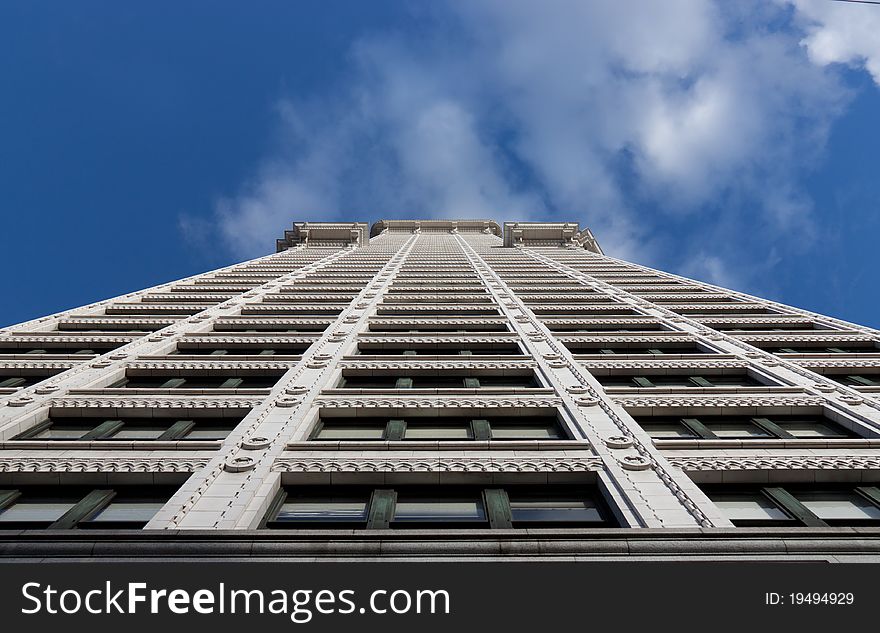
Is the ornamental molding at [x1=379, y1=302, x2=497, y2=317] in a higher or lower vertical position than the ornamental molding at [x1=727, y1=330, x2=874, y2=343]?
higher

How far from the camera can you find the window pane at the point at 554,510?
1022 cm

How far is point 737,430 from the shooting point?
1481 centimetres

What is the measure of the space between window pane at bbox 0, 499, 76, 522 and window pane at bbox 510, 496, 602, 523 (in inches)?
321

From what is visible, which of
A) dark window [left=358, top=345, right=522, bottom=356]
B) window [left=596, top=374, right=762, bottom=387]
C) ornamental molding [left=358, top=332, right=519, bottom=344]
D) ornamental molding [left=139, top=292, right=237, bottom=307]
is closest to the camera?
window [left=596, top=374, right=762, bottom=387]

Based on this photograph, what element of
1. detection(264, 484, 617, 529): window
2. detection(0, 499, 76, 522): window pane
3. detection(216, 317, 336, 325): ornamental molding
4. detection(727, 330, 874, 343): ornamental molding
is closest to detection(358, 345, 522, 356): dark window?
detection(216, 317, 336, 325): ornamental molding

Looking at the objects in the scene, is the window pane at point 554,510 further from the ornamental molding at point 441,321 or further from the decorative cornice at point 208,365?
the ornamental molding at point 441,321

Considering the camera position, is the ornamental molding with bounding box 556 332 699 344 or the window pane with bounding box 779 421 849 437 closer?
the window pane with bounding box 779 421 849 437

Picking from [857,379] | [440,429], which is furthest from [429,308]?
[857,379]

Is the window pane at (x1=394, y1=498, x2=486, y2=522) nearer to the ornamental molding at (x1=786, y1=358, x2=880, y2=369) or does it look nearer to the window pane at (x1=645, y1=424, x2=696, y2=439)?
the window pane at (x1=645, y1=424, x2=696, y2=439)

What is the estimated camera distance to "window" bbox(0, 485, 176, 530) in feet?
33.0

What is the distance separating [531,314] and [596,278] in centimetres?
1587

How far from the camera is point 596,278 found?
41094 mm
